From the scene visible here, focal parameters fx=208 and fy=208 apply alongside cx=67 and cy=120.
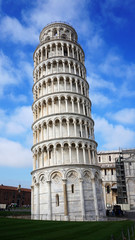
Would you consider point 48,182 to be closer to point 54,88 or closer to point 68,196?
point 68,196

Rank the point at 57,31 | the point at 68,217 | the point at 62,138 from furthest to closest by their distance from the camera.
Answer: the point at 57,31
the point at 62,138
the point at 68,217

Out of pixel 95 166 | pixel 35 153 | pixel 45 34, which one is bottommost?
pixel 95 166

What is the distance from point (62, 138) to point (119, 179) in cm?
3813

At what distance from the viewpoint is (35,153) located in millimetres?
37031

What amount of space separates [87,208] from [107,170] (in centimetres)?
4249

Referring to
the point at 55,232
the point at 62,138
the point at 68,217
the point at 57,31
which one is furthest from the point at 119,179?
the point at 55,232

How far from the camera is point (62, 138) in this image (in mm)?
34188

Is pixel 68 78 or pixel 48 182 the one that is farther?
pixel 68 78

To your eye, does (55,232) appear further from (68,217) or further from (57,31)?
(57,31)

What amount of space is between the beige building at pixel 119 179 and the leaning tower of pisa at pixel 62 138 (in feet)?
98.4

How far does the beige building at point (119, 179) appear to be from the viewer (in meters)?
61.1

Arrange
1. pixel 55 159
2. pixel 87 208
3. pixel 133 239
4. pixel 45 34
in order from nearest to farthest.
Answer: pixel 133 239
pixel 87 208
pixel 55 159
pixel 45 34

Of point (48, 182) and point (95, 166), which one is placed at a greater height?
point (95, 166)

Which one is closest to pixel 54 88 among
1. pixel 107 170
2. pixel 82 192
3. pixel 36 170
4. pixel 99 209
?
pixel 36 170
